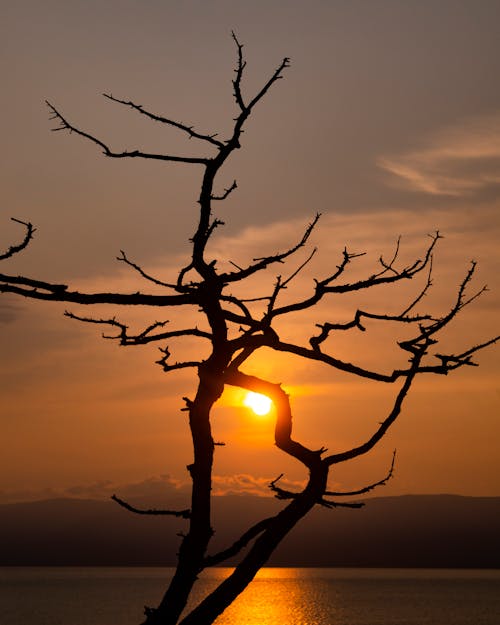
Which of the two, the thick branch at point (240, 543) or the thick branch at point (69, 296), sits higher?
the thick branch at point (69, 296)

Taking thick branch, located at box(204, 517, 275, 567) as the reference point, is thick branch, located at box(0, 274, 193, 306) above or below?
above

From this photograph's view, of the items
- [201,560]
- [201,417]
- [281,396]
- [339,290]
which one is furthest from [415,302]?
[201,560]

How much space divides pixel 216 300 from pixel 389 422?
45.7 inches

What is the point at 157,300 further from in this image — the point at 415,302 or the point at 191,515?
the point at 415,302

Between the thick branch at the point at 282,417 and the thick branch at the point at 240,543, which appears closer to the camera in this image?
the thick branch at the point at 240,543

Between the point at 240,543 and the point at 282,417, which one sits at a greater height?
the point at 282,417

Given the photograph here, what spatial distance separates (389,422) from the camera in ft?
17.8

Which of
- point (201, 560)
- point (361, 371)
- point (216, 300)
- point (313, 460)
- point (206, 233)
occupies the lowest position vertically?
point (201, 560)

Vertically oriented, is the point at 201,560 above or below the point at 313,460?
below

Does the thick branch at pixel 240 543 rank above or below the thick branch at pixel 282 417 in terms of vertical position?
below

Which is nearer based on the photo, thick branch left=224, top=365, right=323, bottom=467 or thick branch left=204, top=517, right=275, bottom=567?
thick branch left=204, top=517, right=275, bottom=567

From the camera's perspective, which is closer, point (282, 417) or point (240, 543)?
point (240, 543)

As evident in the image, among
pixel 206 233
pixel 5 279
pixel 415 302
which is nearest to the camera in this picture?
pixel 5 279

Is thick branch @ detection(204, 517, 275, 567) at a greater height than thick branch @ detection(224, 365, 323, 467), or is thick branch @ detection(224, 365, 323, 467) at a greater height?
thick branch @ detection(224, 365, 323, 467)
